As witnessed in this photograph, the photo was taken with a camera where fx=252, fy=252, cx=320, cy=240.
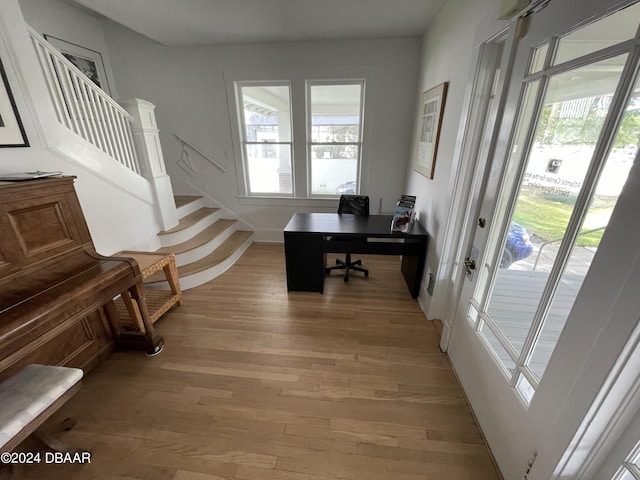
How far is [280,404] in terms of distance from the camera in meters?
1.58

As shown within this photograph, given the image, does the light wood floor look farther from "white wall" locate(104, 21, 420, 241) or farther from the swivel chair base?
"white wall" locate(104, 21, 420, 241)

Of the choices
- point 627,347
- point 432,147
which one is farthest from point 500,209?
point 432,147

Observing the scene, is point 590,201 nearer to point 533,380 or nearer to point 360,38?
point 533,380

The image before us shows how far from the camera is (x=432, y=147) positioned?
240 centimetres

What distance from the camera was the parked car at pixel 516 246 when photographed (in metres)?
1.19

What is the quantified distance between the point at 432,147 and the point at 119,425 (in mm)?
3113

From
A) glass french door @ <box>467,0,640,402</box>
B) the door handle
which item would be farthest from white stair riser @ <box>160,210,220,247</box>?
glass french door @ <box>467,0,640,402</box>

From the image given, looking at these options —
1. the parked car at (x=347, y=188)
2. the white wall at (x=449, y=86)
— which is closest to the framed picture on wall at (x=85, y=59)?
the parked car at (x=347, y=188)

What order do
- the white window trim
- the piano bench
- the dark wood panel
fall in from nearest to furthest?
the piano bench → the dark wood panel → the white window trim

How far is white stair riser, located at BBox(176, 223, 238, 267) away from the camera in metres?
2.91

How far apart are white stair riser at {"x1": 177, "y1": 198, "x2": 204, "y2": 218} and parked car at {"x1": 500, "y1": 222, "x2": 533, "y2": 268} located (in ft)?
11.6

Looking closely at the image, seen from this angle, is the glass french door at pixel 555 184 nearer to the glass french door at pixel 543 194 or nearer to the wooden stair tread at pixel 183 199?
the glass french door at pixel 543 194

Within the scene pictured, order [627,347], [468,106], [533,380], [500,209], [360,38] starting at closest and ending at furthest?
[627,347] < [533,380] < [500,209] < [468,106] < [360,38]

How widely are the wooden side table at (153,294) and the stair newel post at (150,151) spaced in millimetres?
734
